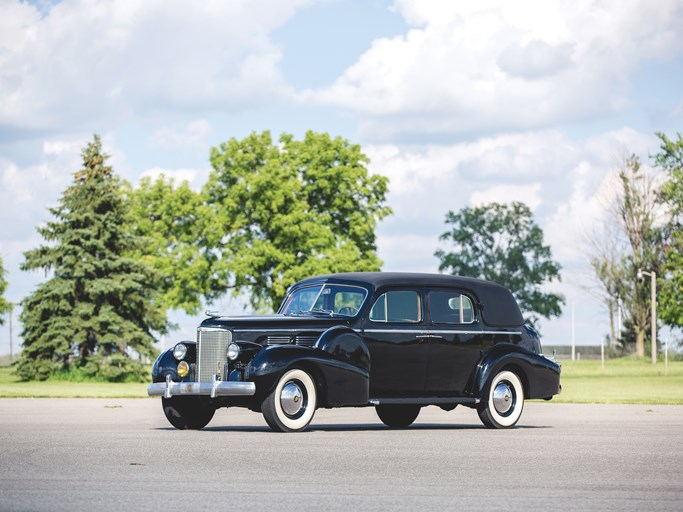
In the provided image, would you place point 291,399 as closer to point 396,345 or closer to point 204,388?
point 204,388

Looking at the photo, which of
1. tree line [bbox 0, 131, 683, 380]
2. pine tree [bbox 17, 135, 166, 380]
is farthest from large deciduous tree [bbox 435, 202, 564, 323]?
pine tree [bbox 17, 135, 166, 380]

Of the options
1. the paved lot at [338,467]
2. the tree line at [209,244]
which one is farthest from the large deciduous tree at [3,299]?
the paved lot at [338,467]

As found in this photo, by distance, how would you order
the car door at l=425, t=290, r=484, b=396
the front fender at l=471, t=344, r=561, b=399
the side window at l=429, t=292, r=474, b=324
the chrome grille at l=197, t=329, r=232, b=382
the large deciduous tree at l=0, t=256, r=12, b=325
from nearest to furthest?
the chrome grille at l=197, t=329, r=232, b=382 < the car door at l=425, t=290, r=484, b=396 < the front fender at l=471, t=344, r=561, b=399 < the side window at l=429, t=292, r=474, b=324 < the large deciduous tree at l=0, t=256, r=12, b=325

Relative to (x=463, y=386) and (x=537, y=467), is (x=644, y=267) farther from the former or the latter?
(x=537, y=467)

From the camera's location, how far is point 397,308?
55.9 feet

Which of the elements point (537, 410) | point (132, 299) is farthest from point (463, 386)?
point (132, 299)

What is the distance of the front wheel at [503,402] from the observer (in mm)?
17250

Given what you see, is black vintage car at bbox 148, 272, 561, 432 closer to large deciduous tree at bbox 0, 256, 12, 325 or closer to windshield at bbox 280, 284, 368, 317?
windshield at bbox 280, 284, 368, 317

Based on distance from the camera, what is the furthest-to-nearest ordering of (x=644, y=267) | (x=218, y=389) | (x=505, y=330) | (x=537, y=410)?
(x=644, y=267) → (x=537, y=410) → (x=505, y=330) → (x=218, y=389)

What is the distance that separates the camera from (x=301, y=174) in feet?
203

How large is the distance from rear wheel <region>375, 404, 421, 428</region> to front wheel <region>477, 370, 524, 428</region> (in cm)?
119

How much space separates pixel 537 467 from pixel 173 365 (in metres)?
6.79

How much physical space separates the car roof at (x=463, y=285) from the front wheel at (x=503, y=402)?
2.93 ft

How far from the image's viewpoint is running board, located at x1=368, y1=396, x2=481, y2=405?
16469 millimetres
